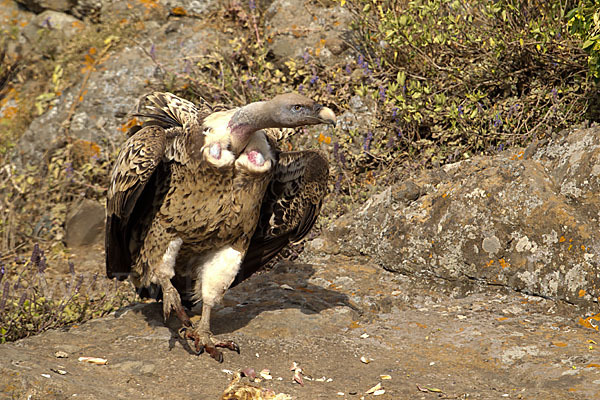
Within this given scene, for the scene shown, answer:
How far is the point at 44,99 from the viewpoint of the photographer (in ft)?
27.4

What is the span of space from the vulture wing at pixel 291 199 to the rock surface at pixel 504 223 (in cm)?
88

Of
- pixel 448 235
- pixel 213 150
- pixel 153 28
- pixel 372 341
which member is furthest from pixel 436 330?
pixel 153 28

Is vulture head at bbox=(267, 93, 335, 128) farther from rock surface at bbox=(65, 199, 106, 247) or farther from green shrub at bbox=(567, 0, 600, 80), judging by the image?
rock surface at bbox=(65, 199, 106, 247)

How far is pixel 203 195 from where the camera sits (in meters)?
3.96

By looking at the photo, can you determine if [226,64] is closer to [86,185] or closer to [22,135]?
[86,185]

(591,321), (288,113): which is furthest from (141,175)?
(591,321)

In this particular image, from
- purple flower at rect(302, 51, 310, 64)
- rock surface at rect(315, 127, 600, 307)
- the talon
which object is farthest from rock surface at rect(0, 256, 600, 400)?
purple flower at rect(302, 51, 310, 64)

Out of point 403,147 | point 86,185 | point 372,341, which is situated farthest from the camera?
point 86,185

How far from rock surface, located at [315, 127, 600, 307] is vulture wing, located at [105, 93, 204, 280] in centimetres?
180

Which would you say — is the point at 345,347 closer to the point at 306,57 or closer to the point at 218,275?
the point at 218,275

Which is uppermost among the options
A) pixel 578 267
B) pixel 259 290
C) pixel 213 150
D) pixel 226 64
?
pixel 226 64

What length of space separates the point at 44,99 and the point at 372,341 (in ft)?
19.6

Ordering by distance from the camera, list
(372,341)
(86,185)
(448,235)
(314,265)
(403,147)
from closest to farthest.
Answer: (372,341), (448,235), (314,265), (403,147), (86,185)

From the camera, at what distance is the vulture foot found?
383 cm
